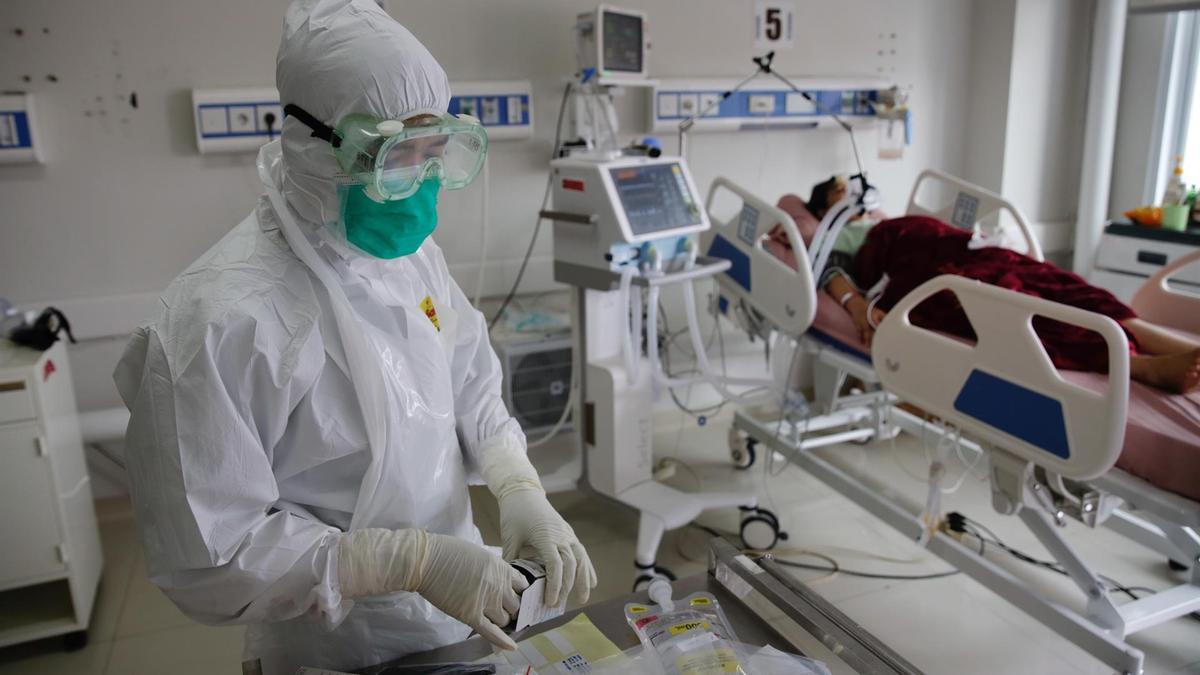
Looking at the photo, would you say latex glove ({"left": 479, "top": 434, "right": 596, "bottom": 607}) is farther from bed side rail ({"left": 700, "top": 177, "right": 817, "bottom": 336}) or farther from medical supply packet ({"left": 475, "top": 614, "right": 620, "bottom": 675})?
bed side rail ({"left": 700, "top": 177, "right": 817, "bottom": 336})

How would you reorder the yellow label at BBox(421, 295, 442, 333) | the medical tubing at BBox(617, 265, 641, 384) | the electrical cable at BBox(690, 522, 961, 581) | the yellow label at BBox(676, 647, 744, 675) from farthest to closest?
the electrical cable at BBox(690, 522, 961, 581)
the medical tubing at BBox(617, 265, 641, 384)
the yellow label at BBox(421, 295, 442, 333)
the yellow label at BBox(676, 647, 744, 675)

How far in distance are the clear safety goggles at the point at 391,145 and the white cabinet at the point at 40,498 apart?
1555 mm

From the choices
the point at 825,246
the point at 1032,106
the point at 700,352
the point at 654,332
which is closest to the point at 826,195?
the point at 825,246

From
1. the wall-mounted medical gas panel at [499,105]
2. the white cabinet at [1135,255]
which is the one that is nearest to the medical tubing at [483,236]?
the wall-mounted medical gas panel at [499,105]

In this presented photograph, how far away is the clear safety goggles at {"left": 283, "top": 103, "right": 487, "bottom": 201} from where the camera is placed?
1.14 metres

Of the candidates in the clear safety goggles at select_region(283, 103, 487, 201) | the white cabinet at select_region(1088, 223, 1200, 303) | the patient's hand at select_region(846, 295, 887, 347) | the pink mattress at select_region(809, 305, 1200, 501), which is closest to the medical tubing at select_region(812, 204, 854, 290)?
the patient's hand at select_region(846, 295, 887, 347)

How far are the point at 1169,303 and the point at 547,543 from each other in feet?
7.70

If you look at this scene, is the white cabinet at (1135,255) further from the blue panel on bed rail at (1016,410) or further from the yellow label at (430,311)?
the yellow label at (430,311)

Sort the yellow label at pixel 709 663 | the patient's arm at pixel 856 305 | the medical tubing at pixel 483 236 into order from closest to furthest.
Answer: the yellow label at pixel 709 663
the patient's arm at pixel 856 305
the medical tubing at pixel 483 236

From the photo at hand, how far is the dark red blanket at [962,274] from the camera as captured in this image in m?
2.30

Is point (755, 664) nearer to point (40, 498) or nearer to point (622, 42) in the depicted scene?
point (40, 498)

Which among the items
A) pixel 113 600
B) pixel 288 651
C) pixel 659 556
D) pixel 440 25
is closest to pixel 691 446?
pixel 659 556

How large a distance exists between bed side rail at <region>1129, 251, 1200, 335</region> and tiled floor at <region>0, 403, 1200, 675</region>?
766 mm

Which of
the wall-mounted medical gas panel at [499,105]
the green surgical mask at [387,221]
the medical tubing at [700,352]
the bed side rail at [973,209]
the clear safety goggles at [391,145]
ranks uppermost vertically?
the wall-mounted medical gas panel at [499,105]
